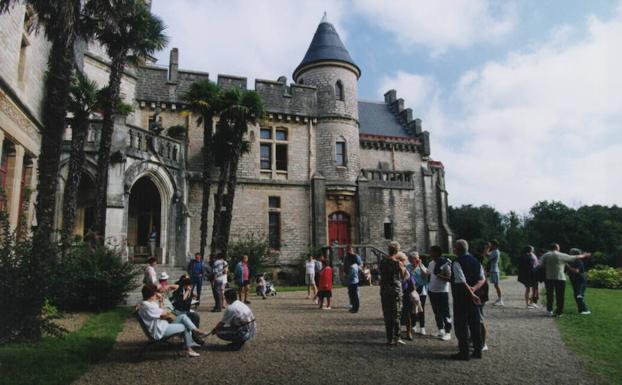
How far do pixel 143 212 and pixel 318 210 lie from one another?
30.8 ft

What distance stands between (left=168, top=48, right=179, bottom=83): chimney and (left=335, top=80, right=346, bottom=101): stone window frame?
9420mm

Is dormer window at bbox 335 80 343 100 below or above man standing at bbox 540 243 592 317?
above

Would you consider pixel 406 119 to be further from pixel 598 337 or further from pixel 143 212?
pixel 598 337

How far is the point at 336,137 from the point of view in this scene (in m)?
25.5

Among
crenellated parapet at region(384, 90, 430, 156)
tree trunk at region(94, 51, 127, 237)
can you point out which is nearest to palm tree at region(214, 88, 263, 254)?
tree trunk at region(94, 51, 127, 237)

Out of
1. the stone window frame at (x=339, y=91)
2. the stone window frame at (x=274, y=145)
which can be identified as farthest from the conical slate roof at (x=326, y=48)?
the stone window frame at (x=274, y=145)

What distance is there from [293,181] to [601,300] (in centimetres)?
1587

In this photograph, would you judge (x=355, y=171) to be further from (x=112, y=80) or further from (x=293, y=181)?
(x=112, y=80)

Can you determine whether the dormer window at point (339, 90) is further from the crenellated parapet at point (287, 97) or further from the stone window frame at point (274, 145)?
the stone window frame at point (274, 145)

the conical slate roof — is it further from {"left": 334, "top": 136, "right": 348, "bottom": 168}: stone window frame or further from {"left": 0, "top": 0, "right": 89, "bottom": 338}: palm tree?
{"left": 0, "top": 0, "right": 89, "bottom": 338}: palm tree

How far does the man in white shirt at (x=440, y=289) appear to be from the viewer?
7.23m

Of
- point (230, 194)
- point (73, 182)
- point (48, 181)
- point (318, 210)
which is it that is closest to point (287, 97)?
point (318, 210)

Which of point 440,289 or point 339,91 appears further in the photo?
point 339,91

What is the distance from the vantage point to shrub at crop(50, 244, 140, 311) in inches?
423
